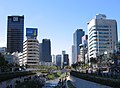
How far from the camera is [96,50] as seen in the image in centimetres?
19875

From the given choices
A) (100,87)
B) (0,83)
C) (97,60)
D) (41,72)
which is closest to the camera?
(100,87)

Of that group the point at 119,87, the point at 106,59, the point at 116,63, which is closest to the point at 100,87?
the point at 119,87

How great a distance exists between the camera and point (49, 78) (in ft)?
555

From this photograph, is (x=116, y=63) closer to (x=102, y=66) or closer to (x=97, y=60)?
(x=102, y=66)

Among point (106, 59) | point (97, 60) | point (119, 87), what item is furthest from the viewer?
point (97, 60)

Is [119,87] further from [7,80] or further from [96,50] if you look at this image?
[96,50]

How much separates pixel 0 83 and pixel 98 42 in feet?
490

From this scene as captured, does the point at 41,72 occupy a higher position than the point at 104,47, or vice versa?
the point at 104,47

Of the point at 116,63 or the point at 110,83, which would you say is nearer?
the point at 110,83

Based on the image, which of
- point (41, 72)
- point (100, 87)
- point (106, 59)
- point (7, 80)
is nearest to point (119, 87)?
point (100, 87)

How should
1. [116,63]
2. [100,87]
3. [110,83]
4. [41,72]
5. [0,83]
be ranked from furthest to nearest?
1. [41,72]
2. [116,63]
3. [0,83]
4. [100,87]
5. [110,83]

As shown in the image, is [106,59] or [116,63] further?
[106,59]

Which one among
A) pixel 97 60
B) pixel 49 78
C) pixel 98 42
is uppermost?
pixel 98 42

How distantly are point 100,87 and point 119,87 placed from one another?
32.1 feet
